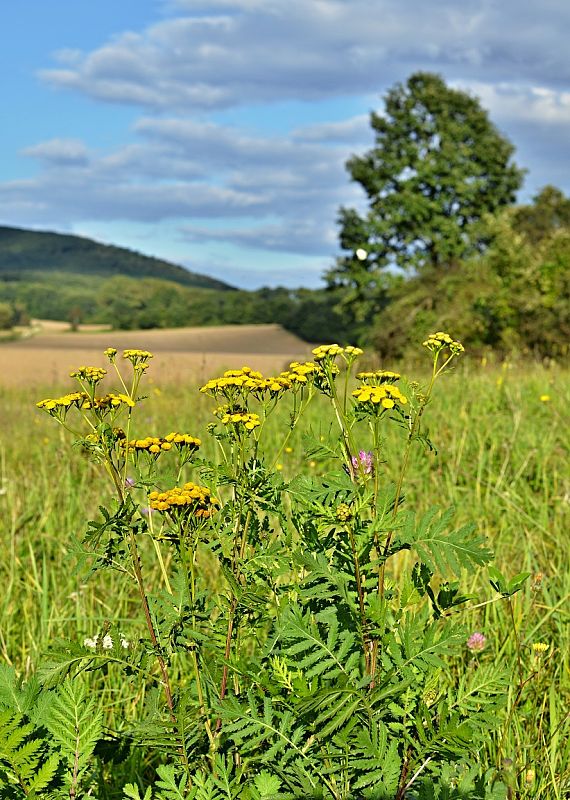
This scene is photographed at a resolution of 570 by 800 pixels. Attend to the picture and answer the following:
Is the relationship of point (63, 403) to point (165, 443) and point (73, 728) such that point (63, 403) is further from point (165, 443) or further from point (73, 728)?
point (73, 728)

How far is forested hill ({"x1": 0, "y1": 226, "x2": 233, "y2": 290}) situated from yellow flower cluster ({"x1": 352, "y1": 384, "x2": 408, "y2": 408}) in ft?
341

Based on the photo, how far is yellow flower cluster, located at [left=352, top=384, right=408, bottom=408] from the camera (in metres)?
1.63

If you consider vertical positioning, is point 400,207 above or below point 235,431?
above

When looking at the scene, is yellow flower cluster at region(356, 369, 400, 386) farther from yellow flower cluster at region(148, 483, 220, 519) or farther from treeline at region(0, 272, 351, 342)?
treeline at region(0, 272, 351, 342)

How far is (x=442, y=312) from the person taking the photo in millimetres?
23250

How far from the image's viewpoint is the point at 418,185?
103 ft

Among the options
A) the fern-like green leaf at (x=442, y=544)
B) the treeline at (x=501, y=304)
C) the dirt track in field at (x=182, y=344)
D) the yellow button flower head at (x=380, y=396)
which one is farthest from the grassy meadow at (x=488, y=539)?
the dirt track in field at (x=182, y=344)

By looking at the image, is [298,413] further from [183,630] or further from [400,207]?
[400,207]

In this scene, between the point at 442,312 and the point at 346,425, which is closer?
the point at 346,425

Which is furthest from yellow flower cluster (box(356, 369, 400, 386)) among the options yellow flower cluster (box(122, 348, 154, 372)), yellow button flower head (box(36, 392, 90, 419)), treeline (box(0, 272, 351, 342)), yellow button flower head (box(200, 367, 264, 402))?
treeline (box(0, 272, 351, 342))

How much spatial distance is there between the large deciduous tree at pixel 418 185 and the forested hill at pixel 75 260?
73.7 m

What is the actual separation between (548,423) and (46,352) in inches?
1135

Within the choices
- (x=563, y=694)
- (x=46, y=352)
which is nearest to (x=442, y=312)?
(x=46, y=352)

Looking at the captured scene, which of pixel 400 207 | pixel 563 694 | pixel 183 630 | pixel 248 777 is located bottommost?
pixel 563 694
